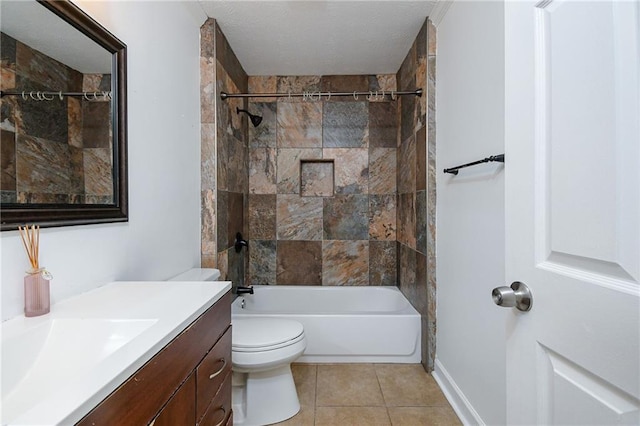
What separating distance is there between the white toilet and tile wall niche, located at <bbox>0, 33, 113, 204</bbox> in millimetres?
754

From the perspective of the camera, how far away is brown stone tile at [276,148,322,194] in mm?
2906

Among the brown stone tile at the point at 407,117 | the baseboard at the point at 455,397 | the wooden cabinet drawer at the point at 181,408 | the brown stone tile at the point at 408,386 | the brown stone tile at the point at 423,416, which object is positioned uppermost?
the brown stone tile at the point at 407,117

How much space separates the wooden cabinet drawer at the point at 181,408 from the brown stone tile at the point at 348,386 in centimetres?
114

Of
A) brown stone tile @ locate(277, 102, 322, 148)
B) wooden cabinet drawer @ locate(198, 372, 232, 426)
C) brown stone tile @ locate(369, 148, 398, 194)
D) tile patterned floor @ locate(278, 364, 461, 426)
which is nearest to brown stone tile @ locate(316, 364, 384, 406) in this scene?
tile patterned floor @ locate(278, 364, 461, 426)

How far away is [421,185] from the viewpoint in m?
2.14

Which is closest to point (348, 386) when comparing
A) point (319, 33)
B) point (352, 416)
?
point (352, 416)

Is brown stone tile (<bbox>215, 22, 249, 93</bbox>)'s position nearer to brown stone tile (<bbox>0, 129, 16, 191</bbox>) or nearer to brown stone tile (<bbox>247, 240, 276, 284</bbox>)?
brown stone tile (<bbox>247, 240, 276, 284</bbox>)

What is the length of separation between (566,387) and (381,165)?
2462mm

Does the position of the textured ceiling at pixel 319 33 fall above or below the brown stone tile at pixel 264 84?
above

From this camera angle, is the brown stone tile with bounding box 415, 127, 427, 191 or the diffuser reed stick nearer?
the diffuser reed stick

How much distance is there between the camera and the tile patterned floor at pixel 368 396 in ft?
5.33

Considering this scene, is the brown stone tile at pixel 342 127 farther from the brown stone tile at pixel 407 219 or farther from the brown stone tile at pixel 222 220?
the brown stone tile at pixel 222 220

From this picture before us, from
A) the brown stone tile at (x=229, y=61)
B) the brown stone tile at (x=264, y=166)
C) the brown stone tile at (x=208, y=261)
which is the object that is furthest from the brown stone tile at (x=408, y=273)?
the brown stone tile at (x=229, y=61)

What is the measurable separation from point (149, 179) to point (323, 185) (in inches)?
68.8
